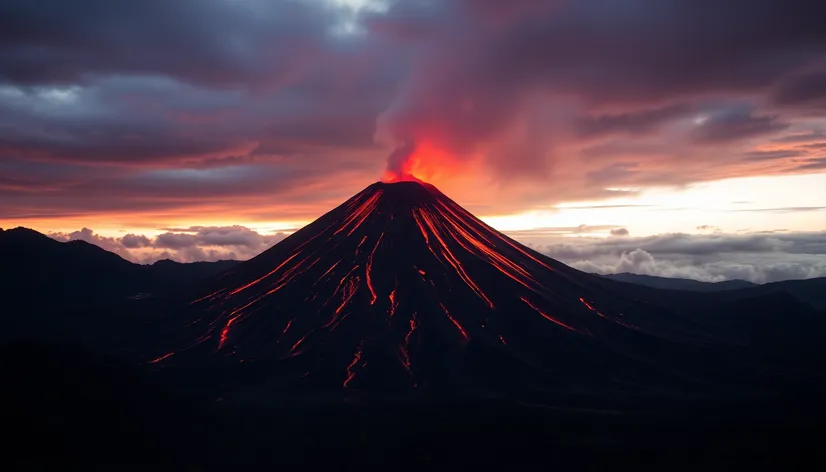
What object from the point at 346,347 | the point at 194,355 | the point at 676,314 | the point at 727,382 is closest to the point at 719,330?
the point at 676,314

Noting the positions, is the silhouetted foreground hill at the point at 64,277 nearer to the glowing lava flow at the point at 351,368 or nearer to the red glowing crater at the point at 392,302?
the red glowing crater at the point at 392,302

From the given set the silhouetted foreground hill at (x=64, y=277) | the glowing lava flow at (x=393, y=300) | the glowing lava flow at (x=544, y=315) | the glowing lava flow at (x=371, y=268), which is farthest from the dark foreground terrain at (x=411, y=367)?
the silhouetted foreground hill at (x=64, y=277)

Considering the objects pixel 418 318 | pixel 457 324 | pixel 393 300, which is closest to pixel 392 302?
pixel 393 300

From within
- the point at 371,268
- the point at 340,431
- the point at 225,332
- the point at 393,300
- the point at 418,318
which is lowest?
the point at 340,431

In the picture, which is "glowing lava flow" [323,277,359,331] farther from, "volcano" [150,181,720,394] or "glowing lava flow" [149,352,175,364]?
"glowing lava flow" [149,352,175,364]

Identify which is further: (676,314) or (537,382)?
(676,314)

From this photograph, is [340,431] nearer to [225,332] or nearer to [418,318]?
[418,318]

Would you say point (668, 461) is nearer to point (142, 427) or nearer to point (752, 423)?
point (752, 423)

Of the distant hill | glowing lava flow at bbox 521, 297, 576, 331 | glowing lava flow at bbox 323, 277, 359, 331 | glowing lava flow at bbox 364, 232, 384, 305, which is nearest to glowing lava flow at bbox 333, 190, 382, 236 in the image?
glowing lava flow at bbox 364, 232, 384, 305
